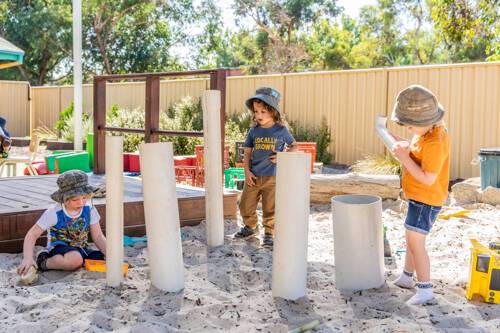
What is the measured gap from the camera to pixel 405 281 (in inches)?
150

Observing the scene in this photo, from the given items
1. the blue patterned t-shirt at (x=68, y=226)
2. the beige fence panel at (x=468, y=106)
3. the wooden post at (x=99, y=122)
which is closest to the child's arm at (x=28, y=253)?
the blue patterned t-shirt at (x=68, y=226)

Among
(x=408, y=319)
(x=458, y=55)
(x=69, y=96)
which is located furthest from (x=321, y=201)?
(x=458, y=55)

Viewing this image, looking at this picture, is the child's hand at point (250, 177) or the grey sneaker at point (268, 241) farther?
the child's hand at point (250, 177)

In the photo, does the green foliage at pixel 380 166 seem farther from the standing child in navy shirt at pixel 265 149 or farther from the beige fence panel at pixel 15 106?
the beige fence panel at pixel 15 106

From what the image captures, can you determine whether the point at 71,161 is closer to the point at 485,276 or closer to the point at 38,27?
the point at 485,276

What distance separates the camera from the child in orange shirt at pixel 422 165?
3.46m

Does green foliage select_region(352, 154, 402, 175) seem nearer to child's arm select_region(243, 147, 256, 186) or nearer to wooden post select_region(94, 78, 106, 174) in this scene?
wooden post select_region(94, 78, 106, 174)

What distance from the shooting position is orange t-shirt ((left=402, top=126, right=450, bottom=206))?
136 inches

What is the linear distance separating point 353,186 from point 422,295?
13.1 ft

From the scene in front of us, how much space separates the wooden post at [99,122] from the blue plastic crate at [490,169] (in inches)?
182

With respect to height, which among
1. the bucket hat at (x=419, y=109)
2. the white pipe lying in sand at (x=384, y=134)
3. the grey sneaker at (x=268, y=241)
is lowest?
the grey sneaker at (x=268, y=241)

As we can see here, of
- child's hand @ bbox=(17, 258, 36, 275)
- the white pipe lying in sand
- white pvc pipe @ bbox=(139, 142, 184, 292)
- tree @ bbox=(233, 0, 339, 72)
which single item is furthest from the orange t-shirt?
tree @ bbox=(233, 0, 339, 72)

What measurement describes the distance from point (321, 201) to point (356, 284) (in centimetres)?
388

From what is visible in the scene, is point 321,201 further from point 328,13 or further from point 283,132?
point 328,13
